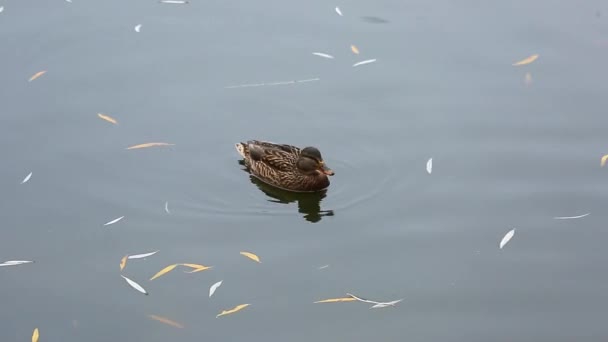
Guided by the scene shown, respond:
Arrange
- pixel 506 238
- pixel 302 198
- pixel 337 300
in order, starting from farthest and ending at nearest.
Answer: pixel 302 198, pixel 506 238, pixel 337 300

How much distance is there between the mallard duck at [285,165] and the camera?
9.93m

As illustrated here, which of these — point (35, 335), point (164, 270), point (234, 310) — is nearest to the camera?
point (35, 335)

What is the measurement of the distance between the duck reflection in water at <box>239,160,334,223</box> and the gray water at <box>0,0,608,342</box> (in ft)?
0.11

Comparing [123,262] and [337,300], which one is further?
[123,262]

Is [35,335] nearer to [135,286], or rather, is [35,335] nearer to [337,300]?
[135,286]

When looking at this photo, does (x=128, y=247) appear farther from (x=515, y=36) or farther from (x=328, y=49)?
(x=515, y=36)

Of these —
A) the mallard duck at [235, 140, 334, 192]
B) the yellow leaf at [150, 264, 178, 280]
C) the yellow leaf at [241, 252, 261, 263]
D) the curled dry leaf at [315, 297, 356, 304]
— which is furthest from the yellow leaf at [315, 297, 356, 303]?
the mallard duck at [235, 140, 334, 192]

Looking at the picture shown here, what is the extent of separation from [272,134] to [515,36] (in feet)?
9.93

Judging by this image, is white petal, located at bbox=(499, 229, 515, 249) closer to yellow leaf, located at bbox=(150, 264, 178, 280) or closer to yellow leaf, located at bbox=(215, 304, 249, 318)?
yellow leaf, located at bbox=(215, 304, 249, 318)

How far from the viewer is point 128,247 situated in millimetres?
8812

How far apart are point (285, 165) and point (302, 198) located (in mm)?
348

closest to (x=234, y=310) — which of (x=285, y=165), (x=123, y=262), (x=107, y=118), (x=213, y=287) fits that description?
(x=213, y=287)

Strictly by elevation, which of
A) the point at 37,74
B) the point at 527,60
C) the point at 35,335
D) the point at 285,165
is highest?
the point at 527,60

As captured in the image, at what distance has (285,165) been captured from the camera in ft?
33.3
